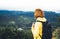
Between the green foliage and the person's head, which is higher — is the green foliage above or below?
below

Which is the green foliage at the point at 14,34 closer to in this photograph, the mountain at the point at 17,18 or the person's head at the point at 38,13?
the mountain at the point at 17,18

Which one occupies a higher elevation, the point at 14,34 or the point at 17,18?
the point at 17,18

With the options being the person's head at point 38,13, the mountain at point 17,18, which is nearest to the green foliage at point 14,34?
the mountain at point 17,18

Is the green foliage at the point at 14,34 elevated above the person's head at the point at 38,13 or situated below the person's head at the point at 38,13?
below

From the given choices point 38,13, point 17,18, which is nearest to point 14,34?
point 17,18

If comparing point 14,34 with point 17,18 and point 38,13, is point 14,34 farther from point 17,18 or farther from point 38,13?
point 38,13

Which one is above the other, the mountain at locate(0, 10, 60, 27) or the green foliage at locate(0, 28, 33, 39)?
the mountain at locate(0, 10, 60, 27)

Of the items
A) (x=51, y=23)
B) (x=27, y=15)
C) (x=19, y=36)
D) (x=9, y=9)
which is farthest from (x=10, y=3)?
(x=51, y=23)

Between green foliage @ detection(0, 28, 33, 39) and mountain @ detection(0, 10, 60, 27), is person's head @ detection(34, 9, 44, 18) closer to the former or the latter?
mountain @ detection(0, 10, 60, 27)

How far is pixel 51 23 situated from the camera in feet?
6.63

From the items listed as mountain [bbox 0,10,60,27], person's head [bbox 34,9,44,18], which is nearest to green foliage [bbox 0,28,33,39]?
mountain [bbox 0,10,60,27]

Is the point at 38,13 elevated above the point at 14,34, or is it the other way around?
the point at 38,13

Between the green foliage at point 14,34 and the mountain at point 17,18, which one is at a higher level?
the mountain at point 17,18

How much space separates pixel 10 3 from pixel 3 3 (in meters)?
0.07
